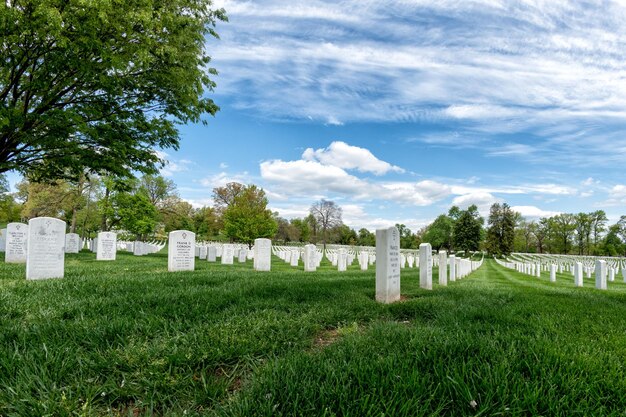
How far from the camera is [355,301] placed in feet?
18.9

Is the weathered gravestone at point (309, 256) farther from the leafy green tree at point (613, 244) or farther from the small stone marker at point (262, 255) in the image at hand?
the leafy green tree at point (613, 244)

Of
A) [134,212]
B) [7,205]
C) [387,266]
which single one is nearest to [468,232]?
[134,212]

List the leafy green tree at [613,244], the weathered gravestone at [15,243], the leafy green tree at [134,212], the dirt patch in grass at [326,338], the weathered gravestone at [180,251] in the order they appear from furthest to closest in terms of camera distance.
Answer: the leafy green tree at [613,244] → the leafy green tree at [134,212] → the weathered gravestone at [15,243] → the weathered gravestone at [180,251] → the dirt patch in grass at [326,338]

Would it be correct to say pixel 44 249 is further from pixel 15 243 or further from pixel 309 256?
pixel 309 256

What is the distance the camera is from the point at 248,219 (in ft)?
138

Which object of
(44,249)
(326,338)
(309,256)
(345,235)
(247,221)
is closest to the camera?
(326,338)

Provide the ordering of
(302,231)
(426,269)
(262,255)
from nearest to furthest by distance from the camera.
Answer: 1. (426,269)
2. (262,255)
3. (302,231)

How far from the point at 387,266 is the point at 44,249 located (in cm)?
856

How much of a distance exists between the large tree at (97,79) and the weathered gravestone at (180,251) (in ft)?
13.7

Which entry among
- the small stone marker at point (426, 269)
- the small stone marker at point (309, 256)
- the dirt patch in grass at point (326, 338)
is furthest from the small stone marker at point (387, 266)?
the small stone marker at point (309, 256)

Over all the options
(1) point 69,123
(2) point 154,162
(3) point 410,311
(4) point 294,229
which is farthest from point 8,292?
(4) point 294,229

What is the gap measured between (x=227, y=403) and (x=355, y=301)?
3722 millimetres

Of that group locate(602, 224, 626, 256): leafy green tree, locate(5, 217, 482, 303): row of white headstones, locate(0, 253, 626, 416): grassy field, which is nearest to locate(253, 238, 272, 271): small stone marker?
locate(5, 217, 482, 303): row of white headstones

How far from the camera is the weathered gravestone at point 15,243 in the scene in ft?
48.6
